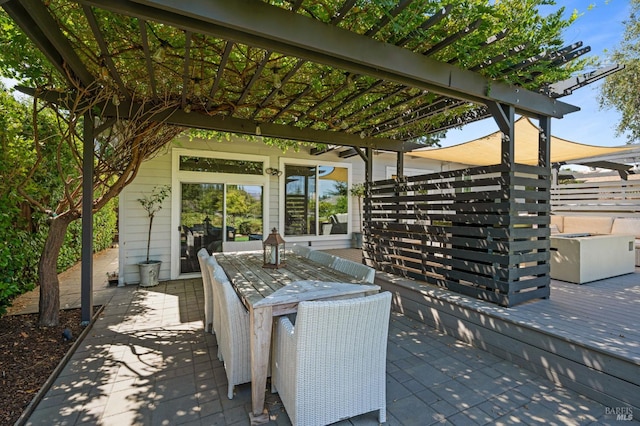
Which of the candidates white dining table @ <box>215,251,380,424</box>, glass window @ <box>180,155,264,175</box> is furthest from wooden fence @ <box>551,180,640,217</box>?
glass window @ <box>180,155,264,175</box>

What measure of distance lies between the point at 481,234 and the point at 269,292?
100 inches

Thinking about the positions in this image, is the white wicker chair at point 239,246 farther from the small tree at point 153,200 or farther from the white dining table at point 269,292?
the small tree at point 153,200

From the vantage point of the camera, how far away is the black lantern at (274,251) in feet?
10.3

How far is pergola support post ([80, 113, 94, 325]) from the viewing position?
3.63 m

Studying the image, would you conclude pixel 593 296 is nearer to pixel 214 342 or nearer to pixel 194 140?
pixel 214 342

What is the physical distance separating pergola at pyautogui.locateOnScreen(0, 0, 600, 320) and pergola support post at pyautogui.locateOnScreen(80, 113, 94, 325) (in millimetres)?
14

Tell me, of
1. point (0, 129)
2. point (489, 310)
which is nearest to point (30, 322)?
point (0, 129)

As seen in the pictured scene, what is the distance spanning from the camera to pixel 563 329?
2.62 m

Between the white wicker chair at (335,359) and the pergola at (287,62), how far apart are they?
1935 millimetres

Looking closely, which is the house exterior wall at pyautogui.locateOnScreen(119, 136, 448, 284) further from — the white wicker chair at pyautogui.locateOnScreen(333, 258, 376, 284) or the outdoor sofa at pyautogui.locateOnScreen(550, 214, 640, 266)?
the outdoor sofa at pyautogui.locateOnScreen(550, 214, 640, 266)

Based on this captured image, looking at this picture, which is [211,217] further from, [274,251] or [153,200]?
[274,251]

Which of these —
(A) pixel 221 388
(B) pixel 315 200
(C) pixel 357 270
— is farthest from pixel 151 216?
(C) pixel 357 270

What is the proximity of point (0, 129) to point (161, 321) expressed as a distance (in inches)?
110

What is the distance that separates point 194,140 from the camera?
597cm
